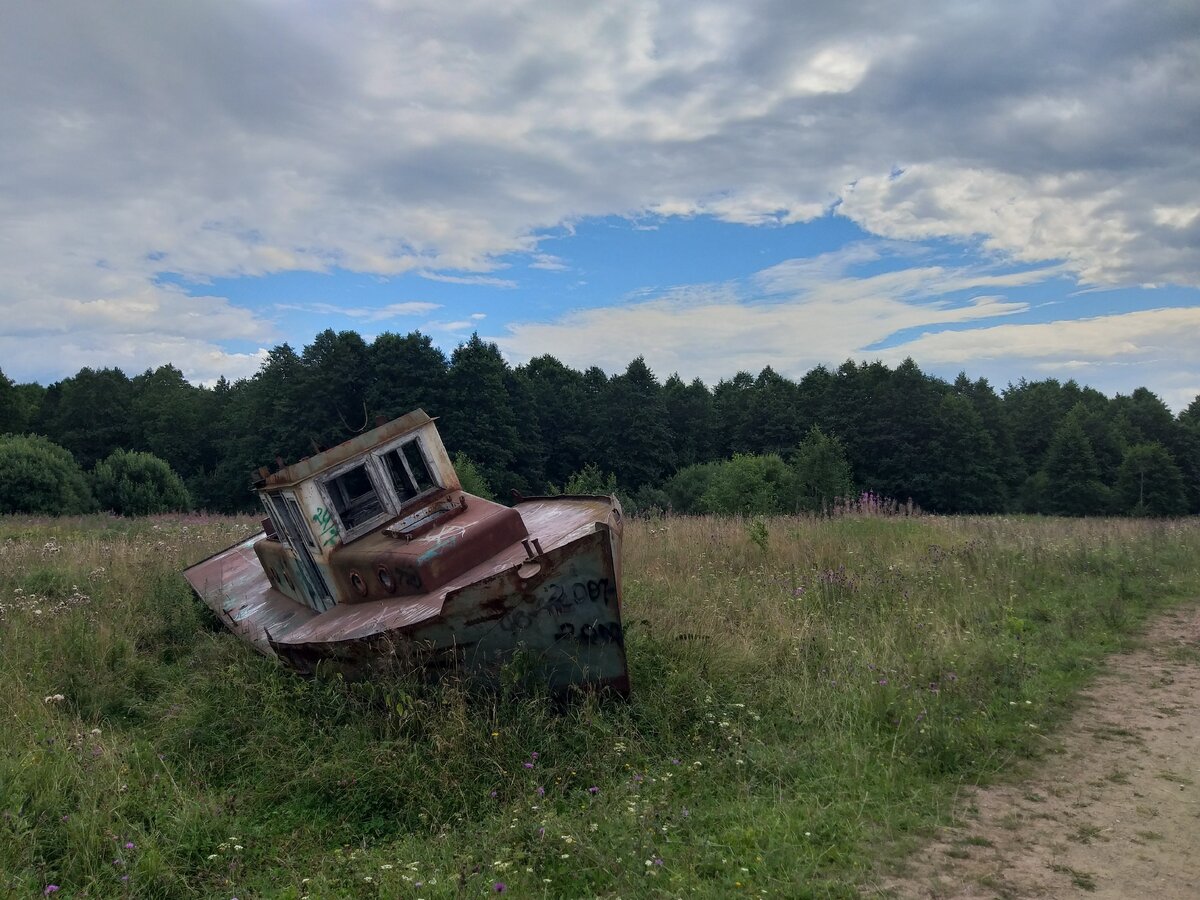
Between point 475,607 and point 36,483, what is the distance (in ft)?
97.1

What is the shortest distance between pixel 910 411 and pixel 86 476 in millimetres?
48146

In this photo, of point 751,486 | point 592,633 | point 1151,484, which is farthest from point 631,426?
point 592,633

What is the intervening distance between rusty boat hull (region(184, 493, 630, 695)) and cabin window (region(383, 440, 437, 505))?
1.90 ft

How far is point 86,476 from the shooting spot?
104 ft

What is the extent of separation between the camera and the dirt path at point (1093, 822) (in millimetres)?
3666

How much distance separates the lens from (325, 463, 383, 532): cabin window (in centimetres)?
708

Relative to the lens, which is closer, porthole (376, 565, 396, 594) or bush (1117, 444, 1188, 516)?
porthole (376, 565, 396, 594)

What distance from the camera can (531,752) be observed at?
509 centimetres

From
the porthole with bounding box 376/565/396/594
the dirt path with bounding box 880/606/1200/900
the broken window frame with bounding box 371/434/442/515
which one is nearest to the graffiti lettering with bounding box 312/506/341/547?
the broken window frame with bounding box 371/434/442/515

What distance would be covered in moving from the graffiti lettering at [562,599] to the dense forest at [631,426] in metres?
Answer: 30.7

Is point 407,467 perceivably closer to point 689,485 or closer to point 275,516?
point 275,516

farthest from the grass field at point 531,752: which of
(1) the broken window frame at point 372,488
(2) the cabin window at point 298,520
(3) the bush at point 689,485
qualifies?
(3) the bush at point 689,485

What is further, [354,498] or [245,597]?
[245,597]

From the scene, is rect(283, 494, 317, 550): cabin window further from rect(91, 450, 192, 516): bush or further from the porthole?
rect(91, 450, 192, 516): bush
